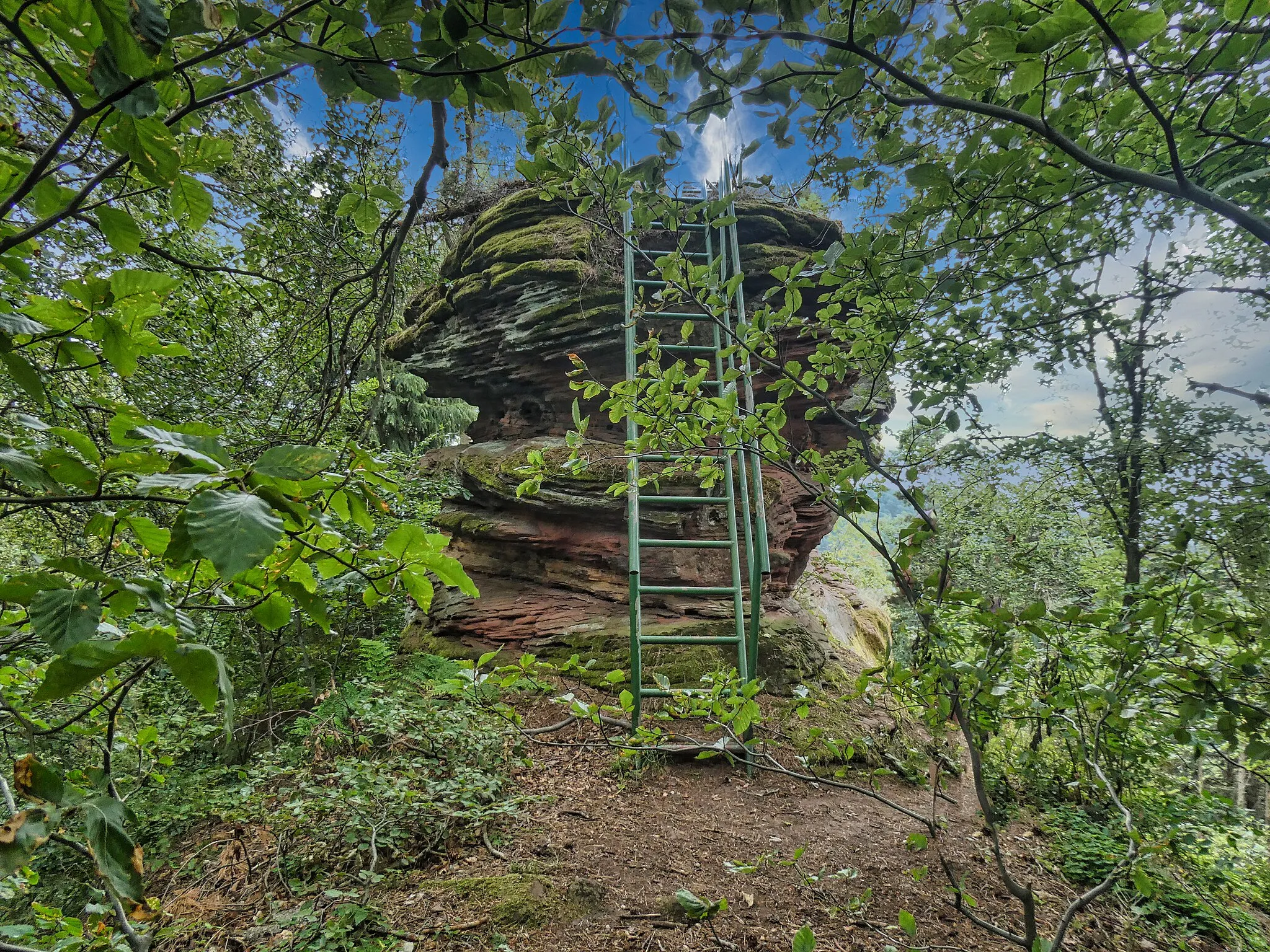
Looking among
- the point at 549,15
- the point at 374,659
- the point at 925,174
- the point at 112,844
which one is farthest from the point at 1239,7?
the point at 374,659

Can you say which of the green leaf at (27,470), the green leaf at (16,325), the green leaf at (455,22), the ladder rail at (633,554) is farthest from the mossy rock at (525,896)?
the green leaf at (455,22)

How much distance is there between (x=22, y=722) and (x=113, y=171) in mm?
706

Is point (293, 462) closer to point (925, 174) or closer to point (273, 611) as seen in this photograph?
point (273, 611)

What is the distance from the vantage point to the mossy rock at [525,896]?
6.34 feet

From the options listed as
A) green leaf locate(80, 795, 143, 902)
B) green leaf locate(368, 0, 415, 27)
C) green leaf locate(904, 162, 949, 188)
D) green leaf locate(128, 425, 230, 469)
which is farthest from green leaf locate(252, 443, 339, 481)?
green leaf locate(904, 162, 949, 188)

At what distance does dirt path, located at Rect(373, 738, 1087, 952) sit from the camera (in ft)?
6.18

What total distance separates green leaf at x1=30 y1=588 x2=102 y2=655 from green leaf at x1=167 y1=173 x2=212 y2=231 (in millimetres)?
613

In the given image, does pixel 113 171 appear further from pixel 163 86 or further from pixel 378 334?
pixel 378 334

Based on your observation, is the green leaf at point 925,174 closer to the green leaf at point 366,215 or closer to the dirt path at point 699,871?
the green leaf at point 366,215

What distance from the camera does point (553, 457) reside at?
5281mm

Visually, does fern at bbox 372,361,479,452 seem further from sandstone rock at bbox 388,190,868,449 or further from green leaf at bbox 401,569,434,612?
green leaf at bbox 401,569,434,612

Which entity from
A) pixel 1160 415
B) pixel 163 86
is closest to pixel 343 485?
pixel 163 86

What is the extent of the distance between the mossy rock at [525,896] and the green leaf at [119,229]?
230 cm

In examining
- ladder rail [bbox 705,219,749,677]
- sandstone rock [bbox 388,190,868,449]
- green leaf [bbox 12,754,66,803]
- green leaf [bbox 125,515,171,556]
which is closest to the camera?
green leaf [bbox 12,754,66,803]
